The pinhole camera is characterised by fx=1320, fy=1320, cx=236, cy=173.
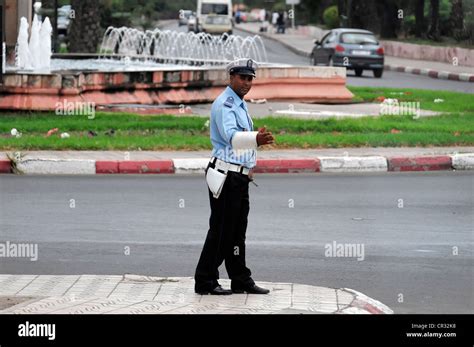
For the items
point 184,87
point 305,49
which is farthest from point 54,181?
point 305,49

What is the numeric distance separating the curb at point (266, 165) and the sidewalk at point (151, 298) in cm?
700

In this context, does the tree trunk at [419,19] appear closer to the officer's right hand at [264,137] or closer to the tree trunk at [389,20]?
the tree trunk at [389,20]

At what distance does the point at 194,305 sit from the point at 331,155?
9688 mm

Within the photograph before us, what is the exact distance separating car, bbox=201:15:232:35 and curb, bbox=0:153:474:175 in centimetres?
6518

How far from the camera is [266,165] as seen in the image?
17375 millimetres

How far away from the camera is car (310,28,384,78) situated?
139 ft

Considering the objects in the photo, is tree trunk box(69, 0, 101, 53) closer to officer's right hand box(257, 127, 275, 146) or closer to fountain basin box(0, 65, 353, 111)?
fountain basin box(0, 65, 353, 111)

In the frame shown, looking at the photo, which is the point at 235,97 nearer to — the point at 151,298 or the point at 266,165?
the point at 151,298

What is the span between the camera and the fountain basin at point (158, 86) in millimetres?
21859

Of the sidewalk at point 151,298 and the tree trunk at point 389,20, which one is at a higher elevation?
the sidewalk at point 151,298

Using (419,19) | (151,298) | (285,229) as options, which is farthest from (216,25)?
(151,298)

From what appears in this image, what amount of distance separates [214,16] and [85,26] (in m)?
44.0

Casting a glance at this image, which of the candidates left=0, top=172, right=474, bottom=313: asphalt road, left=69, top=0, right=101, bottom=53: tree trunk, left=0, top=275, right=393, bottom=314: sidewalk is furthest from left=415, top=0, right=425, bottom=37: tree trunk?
left=0, top=275, right=393, bottom=314: sidewalk

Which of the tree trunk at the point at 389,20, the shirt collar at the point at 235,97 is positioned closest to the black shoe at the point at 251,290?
the shirt collar at the point at 235,97
